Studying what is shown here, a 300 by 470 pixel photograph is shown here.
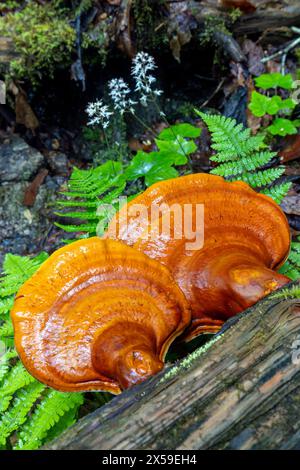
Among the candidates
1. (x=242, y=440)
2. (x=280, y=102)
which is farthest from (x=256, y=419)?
(x=280, y=102)

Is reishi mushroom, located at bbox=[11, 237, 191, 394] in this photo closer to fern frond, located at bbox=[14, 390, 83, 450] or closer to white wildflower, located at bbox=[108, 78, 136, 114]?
fern frond, located at bbox=[14, 390, 83, 450]

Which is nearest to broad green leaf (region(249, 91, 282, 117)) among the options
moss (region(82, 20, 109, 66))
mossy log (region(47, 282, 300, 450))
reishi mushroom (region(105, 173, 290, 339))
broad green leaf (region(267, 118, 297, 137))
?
broad green leaf (region(267, 118, 297, 137))

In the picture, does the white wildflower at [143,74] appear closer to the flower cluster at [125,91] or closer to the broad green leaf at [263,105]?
the flower cluster at [125,91]

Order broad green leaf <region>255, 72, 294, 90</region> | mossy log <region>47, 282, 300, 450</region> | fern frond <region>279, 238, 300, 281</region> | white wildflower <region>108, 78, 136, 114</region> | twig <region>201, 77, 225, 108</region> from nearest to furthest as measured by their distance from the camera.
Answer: mossy log <region>47, 282, 300, 450</region>, fern frond <region>279, 238, 300, 281</region>, white wildflower <region>108, 78, 136, 114</region>, broad green leaf <region>255, 72, 294, 90</region>, twig <region>201, 77, 225, 108</region>

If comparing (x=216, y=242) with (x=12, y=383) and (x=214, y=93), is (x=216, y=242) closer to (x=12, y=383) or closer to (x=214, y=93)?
(x=12, y=383)

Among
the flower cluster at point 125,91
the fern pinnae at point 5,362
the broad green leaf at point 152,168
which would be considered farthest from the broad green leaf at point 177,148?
the fern pinnae at point 5,362

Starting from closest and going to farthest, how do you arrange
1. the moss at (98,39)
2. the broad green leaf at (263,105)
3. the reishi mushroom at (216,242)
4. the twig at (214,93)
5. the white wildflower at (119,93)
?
the reishi mushroom at (216,242), the white wildflower at (119,93), the broad green leaf at (263,105), the moss at (98,39), the twig at (214,93)
